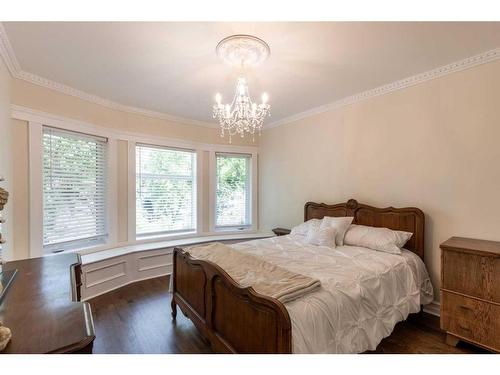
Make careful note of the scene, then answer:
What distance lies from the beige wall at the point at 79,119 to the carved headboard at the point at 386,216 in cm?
214

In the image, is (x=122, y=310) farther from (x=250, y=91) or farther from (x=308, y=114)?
(x=308, y=114)

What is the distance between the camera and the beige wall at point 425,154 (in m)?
2.22

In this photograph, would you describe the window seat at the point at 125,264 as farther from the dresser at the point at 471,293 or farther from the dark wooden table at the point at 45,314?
the dresser at the point at 471,293

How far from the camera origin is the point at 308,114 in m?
3.80

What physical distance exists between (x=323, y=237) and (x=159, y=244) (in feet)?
8.04

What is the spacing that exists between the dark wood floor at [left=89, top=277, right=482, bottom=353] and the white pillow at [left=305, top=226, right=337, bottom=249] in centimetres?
98

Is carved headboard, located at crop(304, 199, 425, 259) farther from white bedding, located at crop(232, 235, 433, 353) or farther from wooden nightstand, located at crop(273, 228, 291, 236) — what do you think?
wooden nightstand, located at crop(273, 228, 291, 236)

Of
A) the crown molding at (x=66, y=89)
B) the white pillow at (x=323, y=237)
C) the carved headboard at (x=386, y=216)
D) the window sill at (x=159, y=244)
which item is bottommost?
the window sill at (x=159, y=244)

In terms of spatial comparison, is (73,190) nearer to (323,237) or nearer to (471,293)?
(323,237)

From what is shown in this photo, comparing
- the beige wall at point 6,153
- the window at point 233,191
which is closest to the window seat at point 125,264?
the window at point 233,191

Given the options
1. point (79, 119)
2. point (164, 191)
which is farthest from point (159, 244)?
point (79, 119)

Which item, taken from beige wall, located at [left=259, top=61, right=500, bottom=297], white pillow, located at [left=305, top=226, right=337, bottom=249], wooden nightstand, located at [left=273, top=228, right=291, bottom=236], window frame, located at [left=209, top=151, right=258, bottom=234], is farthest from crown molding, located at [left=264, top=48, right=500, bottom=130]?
wooden nightstand, located at [left=273, top=228, right=291, bottom=236]

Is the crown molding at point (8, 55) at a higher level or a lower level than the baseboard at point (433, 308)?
higher
